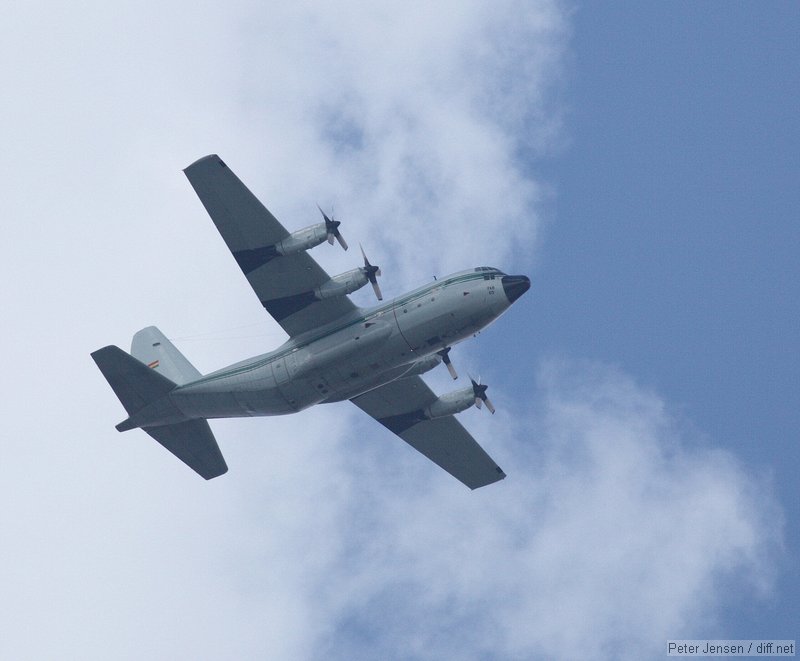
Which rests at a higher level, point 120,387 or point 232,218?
point 232,218

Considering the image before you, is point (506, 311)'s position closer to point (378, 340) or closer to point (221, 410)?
point (378, 340)

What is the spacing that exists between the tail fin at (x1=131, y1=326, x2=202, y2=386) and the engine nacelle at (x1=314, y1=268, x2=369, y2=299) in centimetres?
840

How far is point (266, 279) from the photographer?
45.8 metres

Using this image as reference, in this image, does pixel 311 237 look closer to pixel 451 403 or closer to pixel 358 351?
pixel 358 351

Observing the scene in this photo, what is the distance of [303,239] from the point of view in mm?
44750

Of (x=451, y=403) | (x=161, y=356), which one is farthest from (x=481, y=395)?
(x=161, y=356)

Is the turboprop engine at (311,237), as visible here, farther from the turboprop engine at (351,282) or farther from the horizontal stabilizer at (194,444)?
the horizontal stabilizer at (194,444)

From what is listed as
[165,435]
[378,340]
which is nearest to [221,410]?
[165,435]

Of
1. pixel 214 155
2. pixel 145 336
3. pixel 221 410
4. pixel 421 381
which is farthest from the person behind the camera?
pixel 145 336

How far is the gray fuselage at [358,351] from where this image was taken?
44719 millimetres

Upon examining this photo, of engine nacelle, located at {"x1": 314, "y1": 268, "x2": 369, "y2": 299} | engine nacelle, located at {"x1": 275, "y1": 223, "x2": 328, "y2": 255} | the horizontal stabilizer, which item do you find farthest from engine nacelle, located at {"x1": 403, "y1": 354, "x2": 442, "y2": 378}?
the horizontal stabilizer

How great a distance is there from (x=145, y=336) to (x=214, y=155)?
13152mm

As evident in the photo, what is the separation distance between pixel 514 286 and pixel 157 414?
1462 centimetres

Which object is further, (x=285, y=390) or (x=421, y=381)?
(x=421, y=381)
